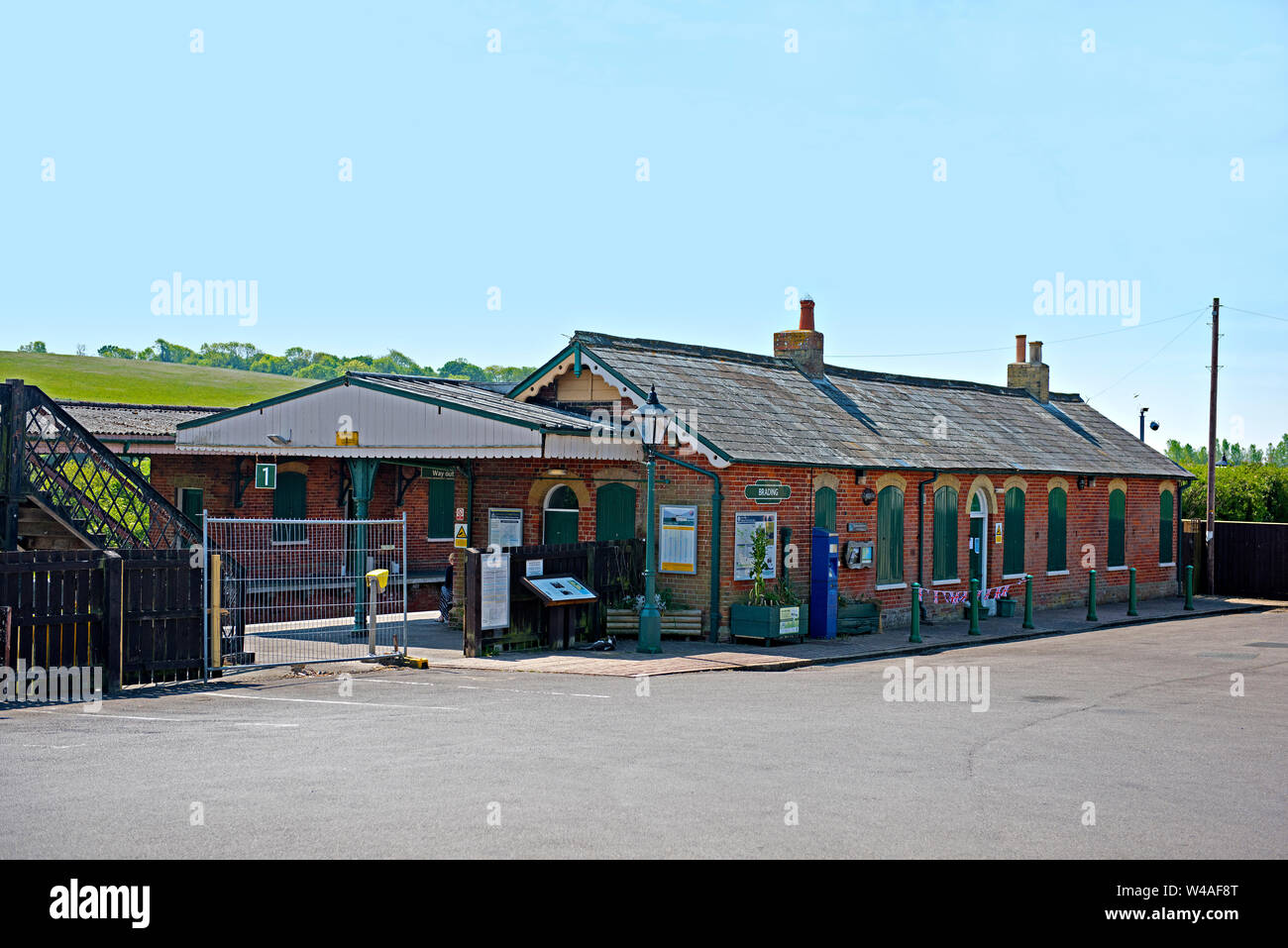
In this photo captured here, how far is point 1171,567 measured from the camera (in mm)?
33781

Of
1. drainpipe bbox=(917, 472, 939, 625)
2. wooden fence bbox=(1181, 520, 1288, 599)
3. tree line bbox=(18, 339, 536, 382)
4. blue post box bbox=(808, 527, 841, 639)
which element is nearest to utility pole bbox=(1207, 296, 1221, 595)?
wooden fence bbox=(1181, 520, 1288, 599)

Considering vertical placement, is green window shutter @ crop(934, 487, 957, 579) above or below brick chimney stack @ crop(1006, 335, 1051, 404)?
below

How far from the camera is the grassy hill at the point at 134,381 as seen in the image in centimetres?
10025

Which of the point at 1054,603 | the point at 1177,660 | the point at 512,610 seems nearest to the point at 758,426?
the point at 512,610

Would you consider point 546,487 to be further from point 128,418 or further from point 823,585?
point 128,418

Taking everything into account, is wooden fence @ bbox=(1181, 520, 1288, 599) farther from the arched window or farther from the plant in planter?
the arched window

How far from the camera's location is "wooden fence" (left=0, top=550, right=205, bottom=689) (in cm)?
1384

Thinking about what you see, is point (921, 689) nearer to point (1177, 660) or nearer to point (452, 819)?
point (1177, 660)

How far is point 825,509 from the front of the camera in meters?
22.4

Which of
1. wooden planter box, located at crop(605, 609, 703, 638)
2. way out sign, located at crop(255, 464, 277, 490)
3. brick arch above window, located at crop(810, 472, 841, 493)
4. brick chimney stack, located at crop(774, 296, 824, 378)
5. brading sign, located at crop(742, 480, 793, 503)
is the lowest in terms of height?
wooden planter box, located at crop(605, 609, 703, 638)

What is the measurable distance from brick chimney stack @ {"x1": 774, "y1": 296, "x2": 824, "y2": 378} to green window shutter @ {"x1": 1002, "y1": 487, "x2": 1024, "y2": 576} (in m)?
4.88

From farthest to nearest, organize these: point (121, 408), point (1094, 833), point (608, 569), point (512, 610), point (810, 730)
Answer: point (121, 408)
point (608, 569)
point (512, 610)
point (810, 730)
point (1094, 833)

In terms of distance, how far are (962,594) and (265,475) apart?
50.0ft

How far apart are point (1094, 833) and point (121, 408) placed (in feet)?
96.2
